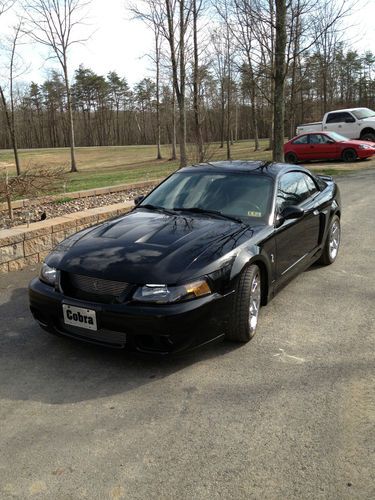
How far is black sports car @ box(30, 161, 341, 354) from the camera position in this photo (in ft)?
10.6

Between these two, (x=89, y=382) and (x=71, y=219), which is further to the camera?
(x=71, y=219)

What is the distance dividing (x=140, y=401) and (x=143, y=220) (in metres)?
1.82

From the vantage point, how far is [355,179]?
13.9 m

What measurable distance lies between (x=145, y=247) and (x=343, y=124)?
19357mm

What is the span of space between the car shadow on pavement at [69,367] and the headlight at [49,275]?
477 millimetres

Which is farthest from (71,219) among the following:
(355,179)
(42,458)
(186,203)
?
(355,179)

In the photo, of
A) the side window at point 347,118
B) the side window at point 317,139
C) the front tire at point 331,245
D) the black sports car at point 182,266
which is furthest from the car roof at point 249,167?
the side window at point 347,118

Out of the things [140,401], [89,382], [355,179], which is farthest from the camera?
[355,179]

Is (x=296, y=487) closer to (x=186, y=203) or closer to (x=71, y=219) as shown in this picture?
(x=186, y=203)

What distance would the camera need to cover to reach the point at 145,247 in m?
3.63

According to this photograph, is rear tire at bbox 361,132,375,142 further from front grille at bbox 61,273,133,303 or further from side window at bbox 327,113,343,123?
front grille at bbox 61,273,133,303

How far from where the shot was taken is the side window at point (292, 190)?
4695 mm

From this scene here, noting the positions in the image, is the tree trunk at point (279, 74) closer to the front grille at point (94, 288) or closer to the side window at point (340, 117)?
the side window at point (340, 117)

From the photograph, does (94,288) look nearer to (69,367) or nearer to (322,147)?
(69,367)
